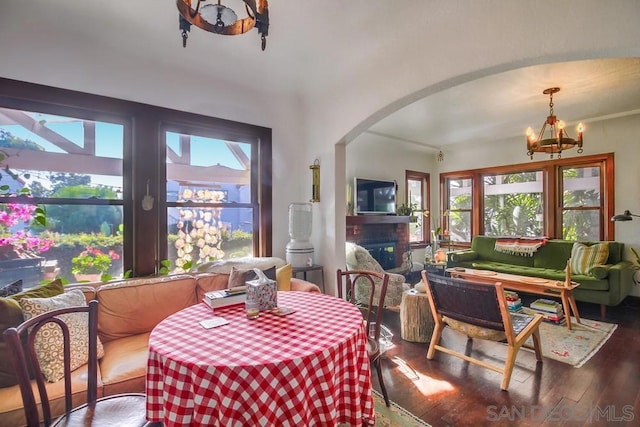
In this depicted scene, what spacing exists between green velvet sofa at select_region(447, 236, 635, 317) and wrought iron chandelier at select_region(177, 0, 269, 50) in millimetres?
4719

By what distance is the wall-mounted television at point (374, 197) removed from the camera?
17.8ft

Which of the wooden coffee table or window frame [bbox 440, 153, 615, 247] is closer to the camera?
the wooden coffee table

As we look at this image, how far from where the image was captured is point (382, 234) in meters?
5.83

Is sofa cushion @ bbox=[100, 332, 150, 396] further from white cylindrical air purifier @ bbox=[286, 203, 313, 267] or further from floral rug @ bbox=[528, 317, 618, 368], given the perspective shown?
floral rug @ bbox=[528, 317, 618, 368]

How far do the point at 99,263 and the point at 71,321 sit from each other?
0.98 metres

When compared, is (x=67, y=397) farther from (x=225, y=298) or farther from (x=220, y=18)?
(x=220, y=18)

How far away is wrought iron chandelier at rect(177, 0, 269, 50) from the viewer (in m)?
1.47

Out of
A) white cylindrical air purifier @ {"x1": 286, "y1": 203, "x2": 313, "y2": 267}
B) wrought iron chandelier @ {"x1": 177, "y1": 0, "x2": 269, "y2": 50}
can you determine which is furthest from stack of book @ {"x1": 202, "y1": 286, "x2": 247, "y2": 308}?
white cylindrical air purifier @ {"x1": 286, "y1": 203, "x2": 313, "y2": 267}

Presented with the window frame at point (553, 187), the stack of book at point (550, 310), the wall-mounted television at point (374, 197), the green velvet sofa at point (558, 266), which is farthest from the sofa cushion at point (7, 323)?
the window frame at point (553, 187)

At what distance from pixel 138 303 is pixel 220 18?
80.9 inches

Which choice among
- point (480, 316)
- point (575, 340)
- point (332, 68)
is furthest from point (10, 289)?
point (575, 340)

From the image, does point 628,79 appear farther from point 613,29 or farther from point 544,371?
point 544,371

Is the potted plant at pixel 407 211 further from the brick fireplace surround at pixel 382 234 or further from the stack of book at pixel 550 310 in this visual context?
the stack of book at pixel 550 310

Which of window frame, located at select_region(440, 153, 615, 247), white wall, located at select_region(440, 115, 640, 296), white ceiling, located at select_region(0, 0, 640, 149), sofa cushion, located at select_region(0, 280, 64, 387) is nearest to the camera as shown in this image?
sofa cushion, located at select_region(0, 280, 64, 387)
